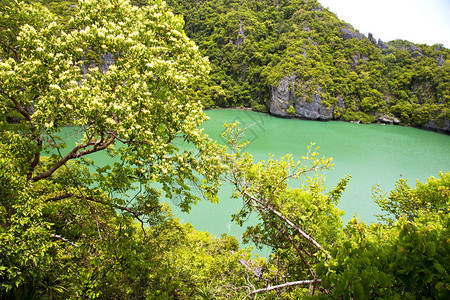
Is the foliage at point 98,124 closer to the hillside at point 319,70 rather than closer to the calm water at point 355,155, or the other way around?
the calm water at point 355,155

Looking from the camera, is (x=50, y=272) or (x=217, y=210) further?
(x=217, y=210)

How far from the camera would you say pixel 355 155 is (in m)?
27.1

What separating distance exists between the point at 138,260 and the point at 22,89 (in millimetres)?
3964

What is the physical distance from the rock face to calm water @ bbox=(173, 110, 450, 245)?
5952 millimetres

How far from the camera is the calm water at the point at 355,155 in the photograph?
15266 millimetres

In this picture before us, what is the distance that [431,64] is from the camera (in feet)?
177

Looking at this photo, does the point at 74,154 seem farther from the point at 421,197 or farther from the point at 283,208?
the point at 421,197

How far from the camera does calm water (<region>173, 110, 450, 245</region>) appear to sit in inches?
601

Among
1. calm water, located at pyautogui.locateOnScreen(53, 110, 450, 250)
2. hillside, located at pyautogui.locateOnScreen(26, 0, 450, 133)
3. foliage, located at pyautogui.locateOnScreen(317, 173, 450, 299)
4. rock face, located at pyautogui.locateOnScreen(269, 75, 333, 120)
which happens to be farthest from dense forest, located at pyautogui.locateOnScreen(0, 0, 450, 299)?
rock face, located at pyautogui.locateOnScreen(269, 75, 333, 120)

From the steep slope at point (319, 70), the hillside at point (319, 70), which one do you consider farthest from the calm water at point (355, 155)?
the hillside at point (319, 70)

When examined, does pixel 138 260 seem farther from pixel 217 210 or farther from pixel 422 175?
pixel 422 175

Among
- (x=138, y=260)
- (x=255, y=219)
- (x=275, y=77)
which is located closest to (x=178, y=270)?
(x=138, y=260)

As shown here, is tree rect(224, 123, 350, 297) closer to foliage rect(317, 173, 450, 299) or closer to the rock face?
foliage rect(317, 173, 450, 299)

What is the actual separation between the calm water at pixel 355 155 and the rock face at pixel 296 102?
5952 mm
